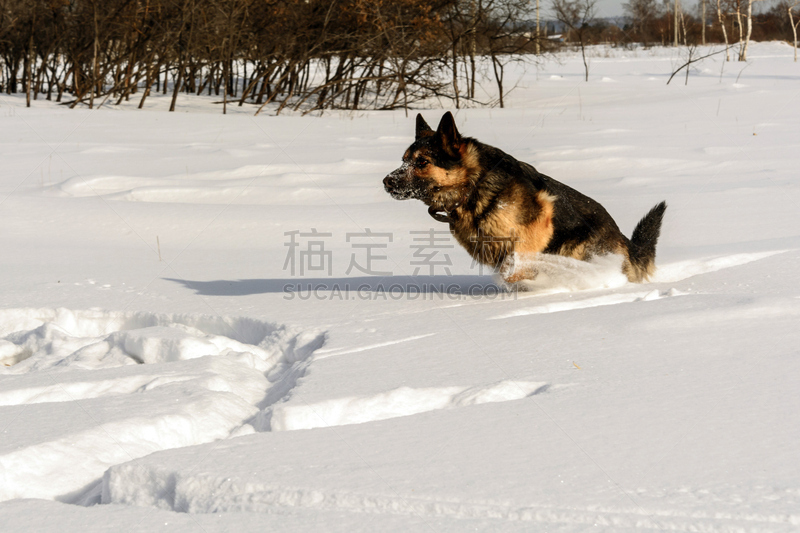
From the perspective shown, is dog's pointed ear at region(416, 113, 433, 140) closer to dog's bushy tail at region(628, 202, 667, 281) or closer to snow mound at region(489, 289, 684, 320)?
snow mound at region(489, 289, 684, 320)

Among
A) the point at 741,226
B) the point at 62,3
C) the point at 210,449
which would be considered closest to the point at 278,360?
the point at 210,449

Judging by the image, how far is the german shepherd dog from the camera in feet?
13.1

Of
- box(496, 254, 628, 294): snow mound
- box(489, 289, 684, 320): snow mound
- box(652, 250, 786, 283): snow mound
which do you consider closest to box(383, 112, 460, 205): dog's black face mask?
box(496, 254, 628, 294): snow mound

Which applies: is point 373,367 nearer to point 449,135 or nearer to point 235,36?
point 449,135

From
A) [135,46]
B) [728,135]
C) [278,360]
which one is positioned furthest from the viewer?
[135,46]

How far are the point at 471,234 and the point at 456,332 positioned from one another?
926 millimetres

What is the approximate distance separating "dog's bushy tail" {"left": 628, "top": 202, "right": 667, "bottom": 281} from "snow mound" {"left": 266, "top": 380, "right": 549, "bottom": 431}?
1.99m

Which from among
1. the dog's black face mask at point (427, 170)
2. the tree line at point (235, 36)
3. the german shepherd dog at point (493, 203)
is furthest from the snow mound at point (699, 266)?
the tree line at point (235, 36)

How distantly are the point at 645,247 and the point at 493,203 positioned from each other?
1137 mm

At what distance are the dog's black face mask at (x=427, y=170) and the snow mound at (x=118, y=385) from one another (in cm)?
105

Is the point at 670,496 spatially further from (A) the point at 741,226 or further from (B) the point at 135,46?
(B) the point at 135,46

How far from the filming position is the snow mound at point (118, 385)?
213 cm

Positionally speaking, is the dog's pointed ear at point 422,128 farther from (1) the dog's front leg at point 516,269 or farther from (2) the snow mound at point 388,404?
(2) the snow mound at point 388,404

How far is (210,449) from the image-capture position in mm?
2064
